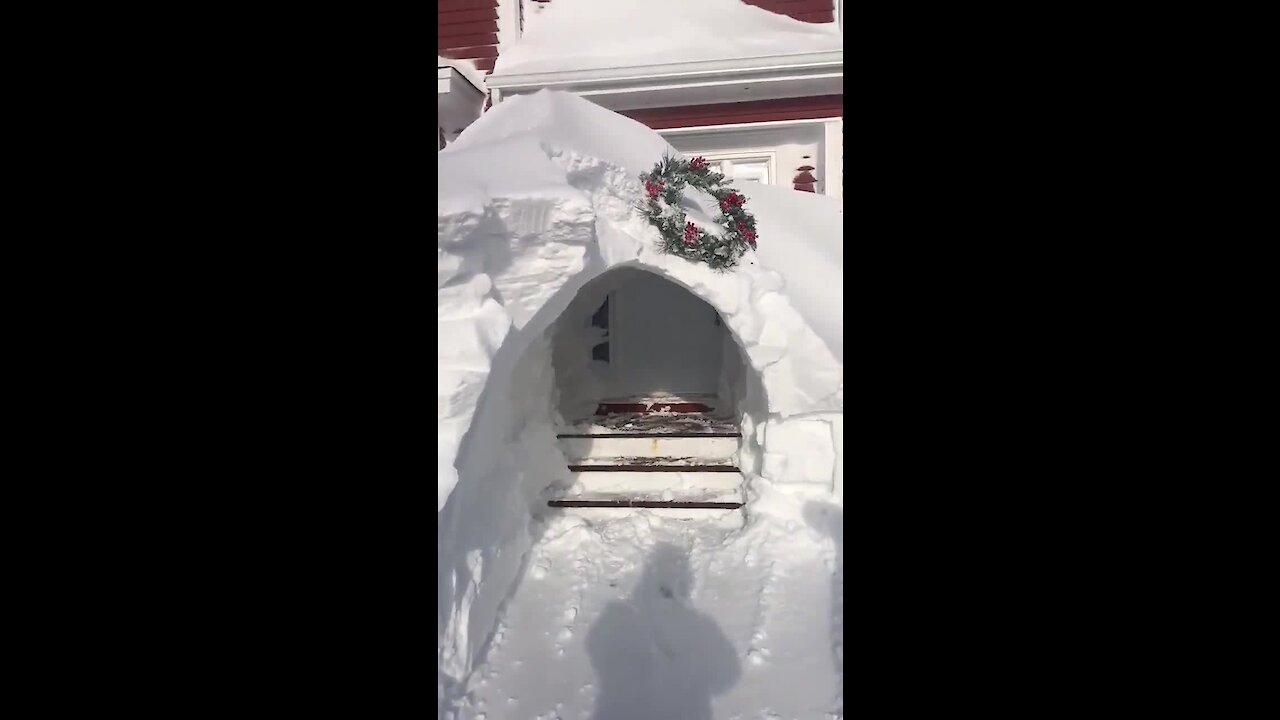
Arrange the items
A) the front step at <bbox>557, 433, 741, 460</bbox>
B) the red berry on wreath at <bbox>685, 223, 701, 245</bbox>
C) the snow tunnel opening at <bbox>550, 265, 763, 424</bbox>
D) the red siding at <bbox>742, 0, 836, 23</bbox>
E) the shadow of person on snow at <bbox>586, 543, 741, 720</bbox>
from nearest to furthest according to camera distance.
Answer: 1. the shadow of person on snow at <bbox>586, 543, 741, 720</bbox>
2. the red berry on wreath at <bbox>685, 223, 701, 245</bbox>
3. the front step at <bbox>557, 433, 741, 460</bbox>
4. the red siding at <bbox>742, 0, 836, 23</bbox>
5. the snow tunnel opening at <bbox>550, 265, 763, 424</bbox>

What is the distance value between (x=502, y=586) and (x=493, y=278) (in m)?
1.57

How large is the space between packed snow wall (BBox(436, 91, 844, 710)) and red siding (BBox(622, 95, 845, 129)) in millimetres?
1959

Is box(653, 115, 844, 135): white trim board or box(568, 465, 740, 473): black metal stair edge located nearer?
box(568, 465, 740, 473): black metal stair edge

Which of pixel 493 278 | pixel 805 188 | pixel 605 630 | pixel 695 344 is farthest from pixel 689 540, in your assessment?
pixel 805 188

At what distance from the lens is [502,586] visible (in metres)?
3.13

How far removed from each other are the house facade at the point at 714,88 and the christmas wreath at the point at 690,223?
8.02 ft

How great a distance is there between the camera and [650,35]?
648 centimetres

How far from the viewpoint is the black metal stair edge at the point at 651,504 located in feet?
12.8

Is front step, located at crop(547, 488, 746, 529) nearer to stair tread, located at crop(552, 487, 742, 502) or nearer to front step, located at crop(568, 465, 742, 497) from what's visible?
stair tread, located at crop(552, 487, 742, 502)

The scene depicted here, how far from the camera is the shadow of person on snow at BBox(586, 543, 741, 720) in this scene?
248 centimetres

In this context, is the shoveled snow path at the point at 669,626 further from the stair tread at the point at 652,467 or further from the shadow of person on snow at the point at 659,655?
the stair tread at the point at 652,467

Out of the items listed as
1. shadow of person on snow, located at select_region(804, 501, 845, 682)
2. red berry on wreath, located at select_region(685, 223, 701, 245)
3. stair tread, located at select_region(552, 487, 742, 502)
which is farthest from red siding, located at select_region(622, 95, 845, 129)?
shadow of person on snow, located at select_region(804, 501, 845, 682)

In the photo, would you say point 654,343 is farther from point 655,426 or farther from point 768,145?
point 768,145

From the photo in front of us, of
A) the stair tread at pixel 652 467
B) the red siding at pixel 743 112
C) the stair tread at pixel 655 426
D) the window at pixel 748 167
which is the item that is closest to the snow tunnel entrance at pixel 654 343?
the stair tread at pixel 655 426
